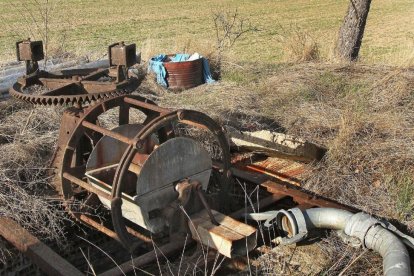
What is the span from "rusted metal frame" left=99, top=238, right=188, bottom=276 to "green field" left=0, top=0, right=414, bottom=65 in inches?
248

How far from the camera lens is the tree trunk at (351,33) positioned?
9.45 metres

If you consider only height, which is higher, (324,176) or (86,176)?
(86,176)

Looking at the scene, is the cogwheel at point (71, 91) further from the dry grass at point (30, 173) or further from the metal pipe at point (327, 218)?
the metal pipe at point (327, 218)

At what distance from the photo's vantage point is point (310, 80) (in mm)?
7949

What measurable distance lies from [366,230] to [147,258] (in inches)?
59.5

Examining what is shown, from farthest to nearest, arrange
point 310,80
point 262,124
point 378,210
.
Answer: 1. point 310,80
2. point 262,124
3. point 378,210

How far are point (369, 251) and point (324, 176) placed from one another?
1.19 m

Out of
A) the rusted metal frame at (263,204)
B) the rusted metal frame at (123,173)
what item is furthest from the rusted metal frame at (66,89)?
the rusted metal frame at (263,204)

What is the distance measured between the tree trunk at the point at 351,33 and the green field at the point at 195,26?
0.31m

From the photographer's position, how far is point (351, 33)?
9.57m

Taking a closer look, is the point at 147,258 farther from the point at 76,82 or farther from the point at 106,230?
the point at 76,82

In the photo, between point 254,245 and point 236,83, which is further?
point 236,83

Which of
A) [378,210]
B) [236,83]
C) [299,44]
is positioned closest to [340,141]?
[378,210]

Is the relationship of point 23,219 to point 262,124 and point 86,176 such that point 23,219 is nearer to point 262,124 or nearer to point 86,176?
point 86,176
